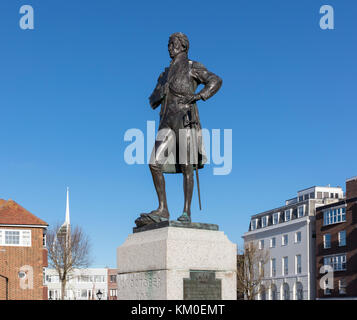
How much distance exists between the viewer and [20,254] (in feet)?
201

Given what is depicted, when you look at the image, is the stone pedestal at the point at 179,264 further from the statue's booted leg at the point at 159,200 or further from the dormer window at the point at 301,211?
the dormer window at the point at 301,211

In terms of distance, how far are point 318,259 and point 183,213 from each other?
7062 cm

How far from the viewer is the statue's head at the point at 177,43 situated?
12.2m

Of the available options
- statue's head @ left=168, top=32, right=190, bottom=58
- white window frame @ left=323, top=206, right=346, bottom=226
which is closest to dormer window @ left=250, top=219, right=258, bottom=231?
white window frame @ left=323, top=206, right=346, bottom=226

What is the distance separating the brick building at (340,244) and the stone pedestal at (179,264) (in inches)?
2480

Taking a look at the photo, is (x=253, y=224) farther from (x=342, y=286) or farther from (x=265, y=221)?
(x=342, y=286)

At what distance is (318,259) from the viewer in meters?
78.7

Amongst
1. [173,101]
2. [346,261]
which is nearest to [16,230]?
[346,261]

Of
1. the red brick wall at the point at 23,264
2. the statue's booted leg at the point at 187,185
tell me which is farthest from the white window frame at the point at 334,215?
the statue's booted leg at the point at 187,185

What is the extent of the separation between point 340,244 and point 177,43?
66.0m

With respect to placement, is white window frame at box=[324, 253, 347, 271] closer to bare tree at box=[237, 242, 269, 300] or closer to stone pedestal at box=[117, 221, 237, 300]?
Result: bare tree at box=[237, 242, 269, 300]

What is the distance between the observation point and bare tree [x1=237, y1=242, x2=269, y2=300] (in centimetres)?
7730

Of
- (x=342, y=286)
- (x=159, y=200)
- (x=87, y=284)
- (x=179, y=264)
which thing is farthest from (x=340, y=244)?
(x=87, y=284)
